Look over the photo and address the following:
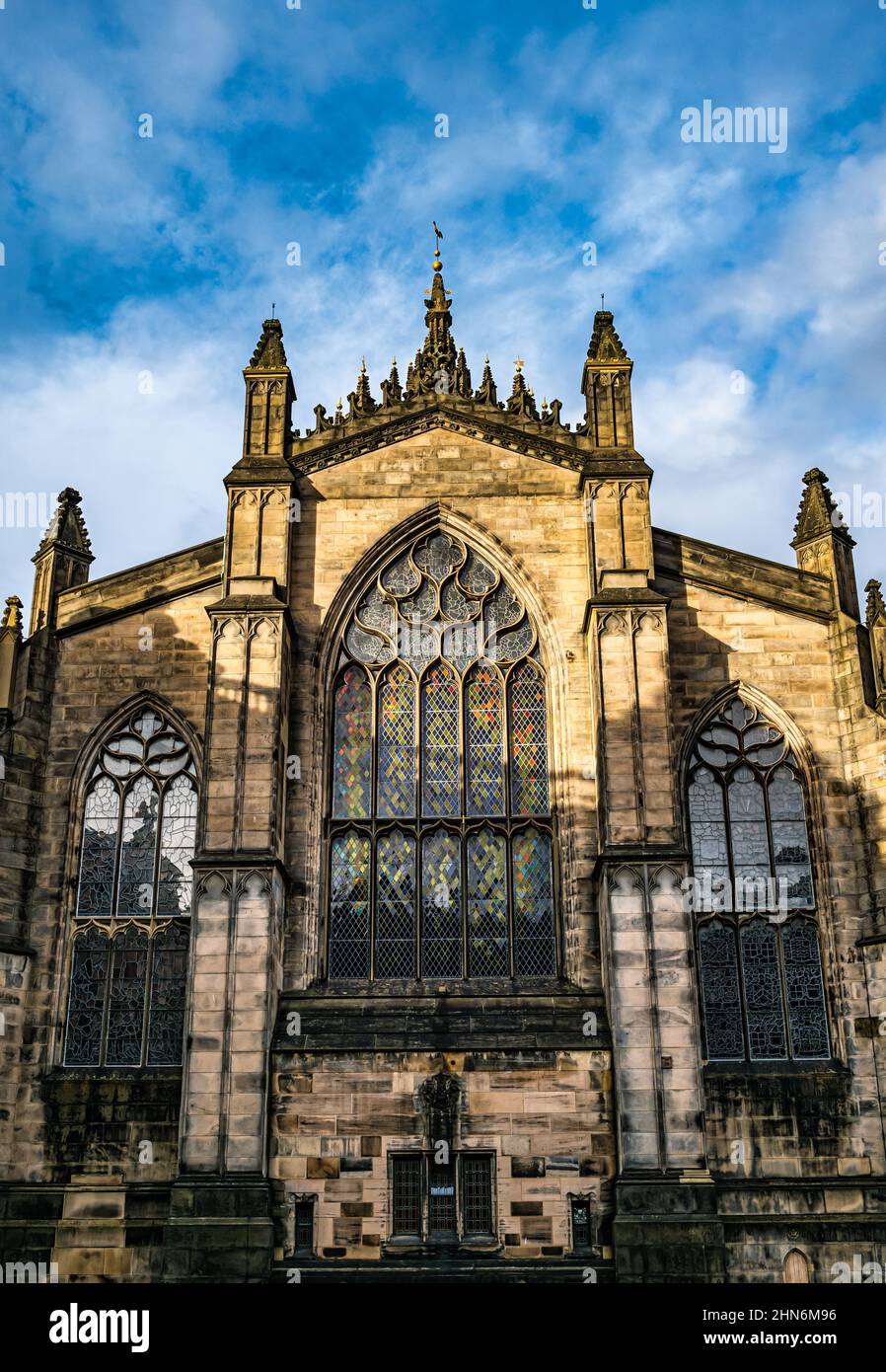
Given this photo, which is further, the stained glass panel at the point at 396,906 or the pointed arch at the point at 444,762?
the pointed arch at the point at 444,762

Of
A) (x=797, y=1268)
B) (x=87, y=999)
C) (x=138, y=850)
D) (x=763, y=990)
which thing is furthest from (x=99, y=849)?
(x=797, y=1268)

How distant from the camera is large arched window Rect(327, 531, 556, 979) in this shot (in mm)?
20469

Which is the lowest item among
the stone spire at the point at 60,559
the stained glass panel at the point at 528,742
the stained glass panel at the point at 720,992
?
the stained glass panel at the point at 720,992

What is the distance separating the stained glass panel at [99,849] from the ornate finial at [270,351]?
7.21 metres

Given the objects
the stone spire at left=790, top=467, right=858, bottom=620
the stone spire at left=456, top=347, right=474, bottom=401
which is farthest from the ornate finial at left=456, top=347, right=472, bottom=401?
the stone spire at left=790, top=467, right=858, bottom=620

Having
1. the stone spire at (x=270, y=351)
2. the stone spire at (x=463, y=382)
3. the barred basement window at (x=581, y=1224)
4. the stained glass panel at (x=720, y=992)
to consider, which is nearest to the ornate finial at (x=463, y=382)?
the stone spire at (x=463, y=382)

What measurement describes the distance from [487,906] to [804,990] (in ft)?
14.9

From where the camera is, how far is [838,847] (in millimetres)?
20719

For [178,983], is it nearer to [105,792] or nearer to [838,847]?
[105,792]

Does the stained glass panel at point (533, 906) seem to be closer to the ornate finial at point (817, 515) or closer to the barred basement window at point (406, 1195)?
the barred basement window at point (406, 1195)

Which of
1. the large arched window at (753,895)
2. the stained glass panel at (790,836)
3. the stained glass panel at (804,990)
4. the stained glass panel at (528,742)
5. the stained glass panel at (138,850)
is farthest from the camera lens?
the stained glass panel at (528,742)

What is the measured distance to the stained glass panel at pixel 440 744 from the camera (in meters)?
21.2

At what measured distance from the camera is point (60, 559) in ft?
76.9

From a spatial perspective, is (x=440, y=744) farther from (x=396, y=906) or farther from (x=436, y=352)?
(x=436, y=352)
